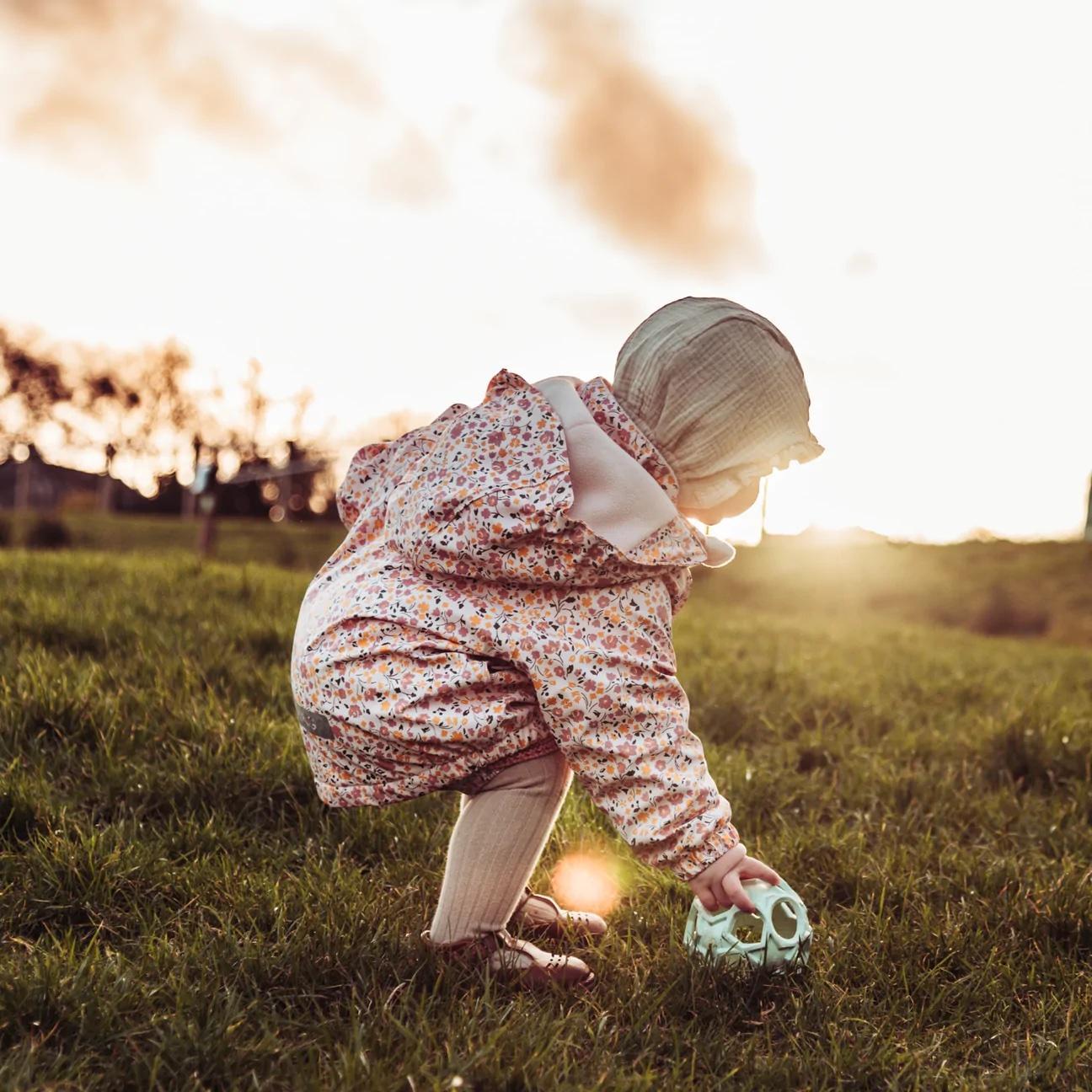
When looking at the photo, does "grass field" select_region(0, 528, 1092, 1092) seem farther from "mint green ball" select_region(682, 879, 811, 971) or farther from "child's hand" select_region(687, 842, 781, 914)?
"child's hand" select_region(687, 842, 781, 914)

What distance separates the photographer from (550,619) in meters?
1.83

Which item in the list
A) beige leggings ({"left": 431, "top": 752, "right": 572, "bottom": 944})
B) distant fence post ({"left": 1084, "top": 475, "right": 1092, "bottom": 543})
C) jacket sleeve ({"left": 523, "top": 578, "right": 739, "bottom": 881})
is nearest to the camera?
jacket sleeve ({"left": 523, "top": 578, "right": 739, "bottom": 881})

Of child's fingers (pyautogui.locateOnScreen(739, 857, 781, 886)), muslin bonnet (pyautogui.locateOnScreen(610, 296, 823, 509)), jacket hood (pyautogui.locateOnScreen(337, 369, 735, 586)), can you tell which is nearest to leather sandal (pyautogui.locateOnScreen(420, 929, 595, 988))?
child's fingers (pyautogui.locateOnScreen(739, 857, 781, 886))

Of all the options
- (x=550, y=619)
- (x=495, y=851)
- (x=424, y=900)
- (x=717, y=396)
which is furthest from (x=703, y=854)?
(x=717, y=396)

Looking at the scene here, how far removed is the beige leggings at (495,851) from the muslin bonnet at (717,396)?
2.15 feet

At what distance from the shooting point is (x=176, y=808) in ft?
8.07

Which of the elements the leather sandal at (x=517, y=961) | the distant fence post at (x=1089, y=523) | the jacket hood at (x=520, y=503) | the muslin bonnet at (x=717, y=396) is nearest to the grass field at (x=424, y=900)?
the leather sandal at (x=517, y=961)

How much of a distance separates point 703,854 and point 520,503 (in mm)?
718

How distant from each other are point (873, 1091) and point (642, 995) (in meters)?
0.42

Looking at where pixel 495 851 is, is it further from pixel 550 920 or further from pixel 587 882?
pixel 587 882

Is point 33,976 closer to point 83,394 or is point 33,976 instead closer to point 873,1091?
point 873,1091

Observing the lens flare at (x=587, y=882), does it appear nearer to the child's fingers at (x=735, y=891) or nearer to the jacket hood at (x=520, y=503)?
the child's fingers at (x=735, y=891)

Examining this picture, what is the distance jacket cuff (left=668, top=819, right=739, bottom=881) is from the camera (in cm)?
178

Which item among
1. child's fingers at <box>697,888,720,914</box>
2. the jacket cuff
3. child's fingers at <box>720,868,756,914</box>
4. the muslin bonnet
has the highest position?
the muslin bonnet
